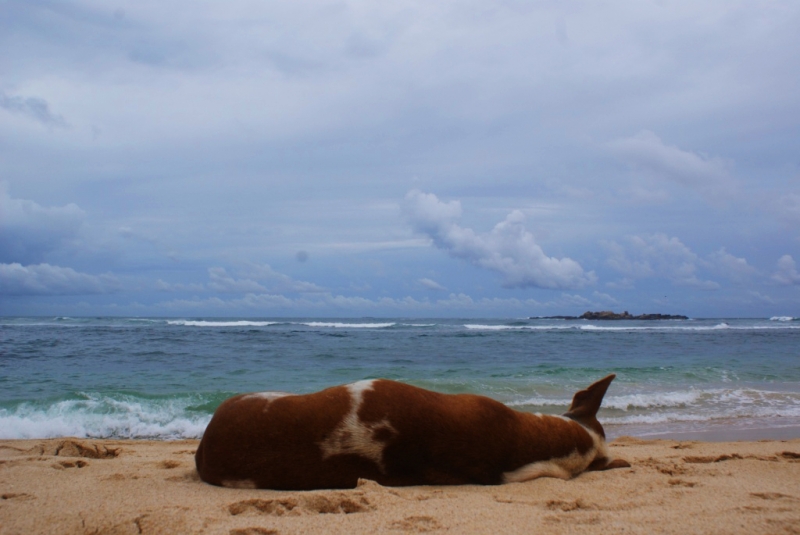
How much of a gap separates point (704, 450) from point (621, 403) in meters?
5.00

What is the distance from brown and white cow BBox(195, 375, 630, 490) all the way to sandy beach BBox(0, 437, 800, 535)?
0.11m

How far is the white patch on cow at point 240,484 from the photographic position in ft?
13.2

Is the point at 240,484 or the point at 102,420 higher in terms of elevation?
the point at 240,484

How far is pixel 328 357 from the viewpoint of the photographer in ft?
67.6

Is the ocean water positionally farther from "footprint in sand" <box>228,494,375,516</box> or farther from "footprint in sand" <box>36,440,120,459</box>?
"footprint in sand" <box>228,494,375,516</box>

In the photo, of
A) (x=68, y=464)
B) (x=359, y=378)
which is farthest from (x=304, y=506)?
(x=359, y=378)

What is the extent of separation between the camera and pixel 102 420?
32.8 ft

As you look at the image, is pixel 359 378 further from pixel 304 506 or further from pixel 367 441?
pixel 304 506

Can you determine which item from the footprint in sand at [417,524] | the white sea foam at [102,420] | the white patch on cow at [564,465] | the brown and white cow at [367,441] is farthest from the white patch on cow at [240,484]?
the white sea foam at [102,420]

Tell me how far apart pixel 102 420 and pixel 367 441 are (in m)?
7.88

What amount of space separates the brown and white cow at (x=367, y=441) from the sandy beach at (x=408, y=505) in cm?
11

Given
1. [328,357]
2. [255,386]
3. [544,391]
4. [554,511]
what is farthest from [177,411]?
[328,357]

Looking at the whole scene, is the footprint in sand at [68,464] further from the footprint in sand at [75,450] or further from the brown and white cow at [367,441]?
the brown and white cow at [367,441]

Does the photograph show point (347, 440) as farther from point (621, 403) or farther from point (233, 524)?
point (621, 403)
